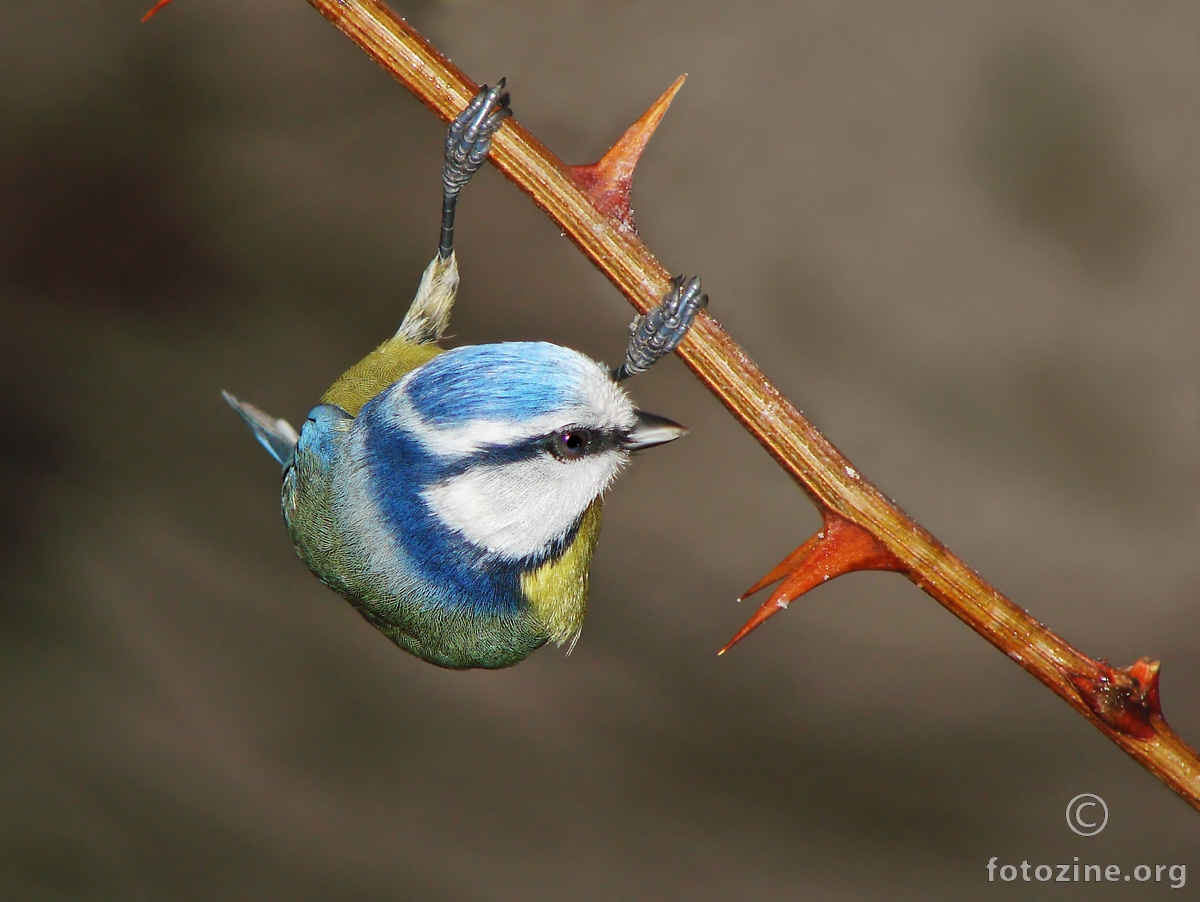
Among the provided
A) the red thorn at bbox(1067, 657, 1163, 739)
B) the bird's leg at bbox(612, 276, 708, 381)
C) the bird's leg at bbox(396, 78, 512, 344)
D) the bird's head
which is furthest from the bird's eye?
the red thorn at bbox(1067, 657, 1163, 739)

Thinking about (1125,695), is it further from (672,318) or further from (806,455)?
(672,318)

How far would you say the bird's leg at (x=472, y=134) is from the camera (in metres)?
1.37

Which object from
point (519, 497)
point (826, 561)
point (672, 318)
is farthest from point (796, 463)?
point (519, 497)

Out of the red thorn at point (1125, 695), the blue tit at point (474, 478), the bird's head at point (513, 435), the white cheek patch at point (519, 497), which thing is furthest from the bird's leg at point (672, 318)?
the red thorn at point (1125, 695)

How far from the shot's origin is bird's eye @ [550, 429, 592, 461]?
59.1 inches

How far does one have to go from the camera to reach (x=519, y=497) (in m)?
1.55

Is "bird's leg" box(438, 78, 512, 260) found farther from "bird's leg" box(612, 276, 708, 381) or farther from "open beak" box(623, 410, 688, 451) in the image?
"open beak" box(623, 410, 688, 451)

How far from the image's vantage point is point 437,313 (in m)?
2.06

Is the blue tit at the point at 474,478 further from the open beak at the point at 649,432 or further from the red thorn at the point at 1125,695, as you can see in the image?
the red thorn at the point at 1125,695

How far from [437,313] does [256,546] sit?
4.79 feet

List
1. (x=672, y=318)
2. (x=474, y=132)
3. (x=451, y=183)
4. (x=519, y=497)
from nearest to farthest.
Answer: (x=672, y=318) < (x=474, y=132) < (x=519, y=497) < (x=451, y=183)

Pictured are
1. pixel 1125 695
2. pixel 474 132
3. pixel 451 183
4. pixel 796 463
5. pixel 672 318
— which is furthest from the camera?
pixel 451 183

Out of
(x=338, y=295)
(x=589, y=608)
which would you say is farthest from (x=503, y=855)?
(x=338, y=295)

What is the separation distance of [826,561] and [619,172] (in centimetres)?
52
